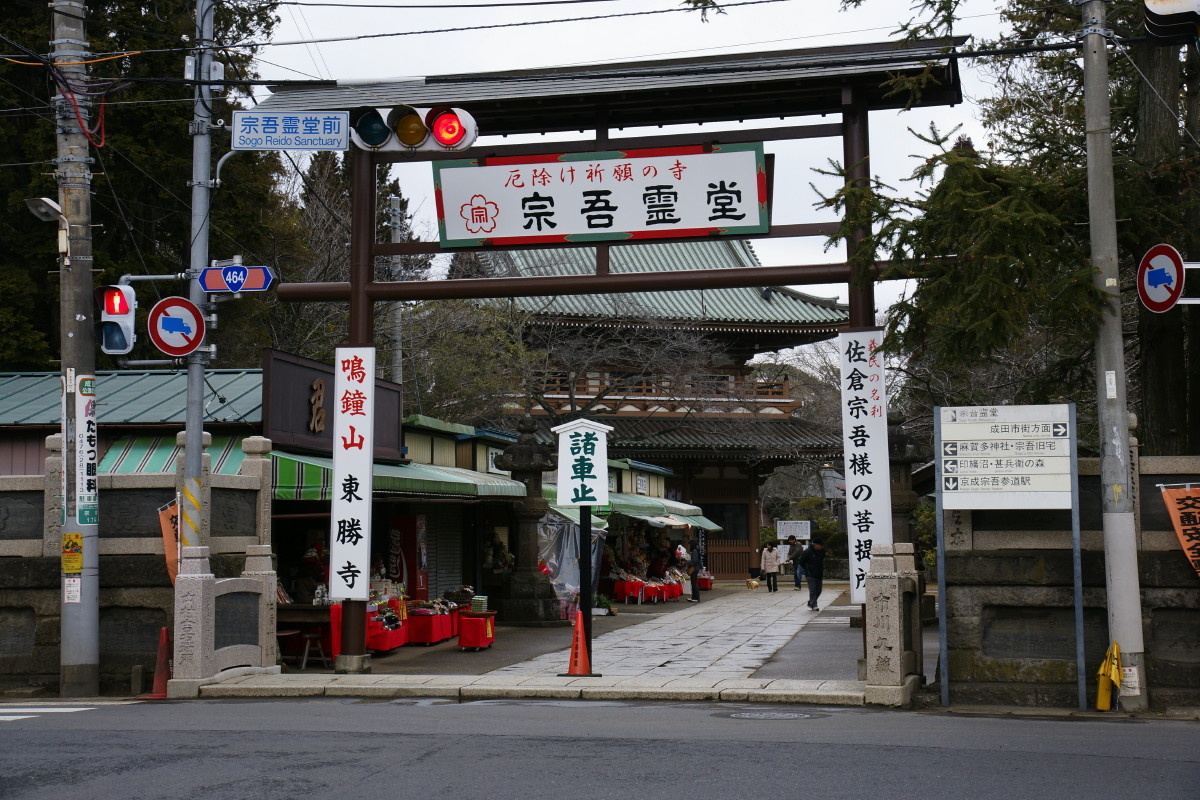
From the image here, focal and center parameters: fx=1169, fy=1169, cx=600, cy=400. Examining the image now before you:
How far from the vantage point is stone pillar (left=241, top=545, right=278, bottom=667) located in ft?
47.8

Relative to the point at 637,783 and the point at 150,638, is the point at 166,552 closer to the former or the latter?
the point at 150,638

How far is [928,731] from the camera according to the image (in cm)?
994

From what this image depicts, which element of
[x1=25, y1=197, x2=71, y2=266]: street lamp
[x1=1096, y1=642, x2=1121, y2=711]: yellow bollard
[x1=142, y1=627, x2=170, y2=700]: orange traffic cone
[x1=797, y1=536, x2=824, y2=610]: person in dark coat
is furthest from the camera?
[x1=797, y1=536, x2=824, y2=610]: person in dark coat

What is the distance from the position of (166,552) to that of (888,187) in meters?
9.35

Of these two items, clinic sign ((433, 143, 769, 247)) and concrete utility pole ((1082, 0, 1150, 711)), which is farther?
clinic sign ((433, 143, 769, 247))

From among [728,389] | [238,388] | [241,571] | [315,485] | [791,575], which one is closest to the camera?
[241,571]

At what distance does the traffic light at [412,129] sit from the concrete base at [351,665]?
6.39m

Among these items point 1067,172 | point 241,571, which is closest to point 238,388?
point 241,571

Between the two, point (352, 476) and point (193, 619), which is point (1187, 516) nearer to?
point (352, 476)

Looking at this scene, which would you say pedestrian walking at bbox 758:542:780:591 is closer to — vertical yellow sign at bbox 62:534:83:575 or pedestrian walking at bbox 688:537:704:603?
pedestrian walking at bbox 688:537:704:603

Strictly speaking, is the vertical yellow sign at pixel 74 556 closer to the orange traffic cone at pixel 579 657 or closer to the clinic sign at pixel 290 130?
the clinic sign at pixel 290 130

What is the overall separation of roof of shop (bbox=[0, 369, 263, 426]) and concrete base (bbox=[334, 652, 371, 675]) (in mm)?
4112

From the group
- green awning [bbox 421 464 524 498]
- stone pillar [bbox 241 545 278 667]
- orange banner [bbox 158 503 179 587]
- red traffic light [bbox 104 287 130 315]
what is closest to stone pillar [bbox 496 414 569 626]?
green awning [bbox 421 464 524 498]

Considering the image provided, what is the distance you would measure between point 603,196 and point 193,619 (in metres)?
7.08
